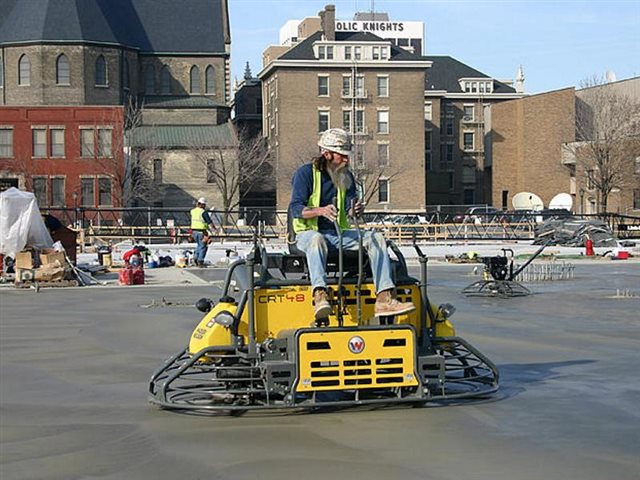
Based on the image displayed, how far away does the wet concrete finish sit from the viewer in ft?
24.5

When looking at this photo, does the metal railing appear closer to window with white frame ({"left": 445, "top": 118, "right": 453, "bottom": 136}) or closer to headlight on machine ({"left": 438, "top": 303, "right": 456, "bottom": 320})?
headlight on machine ({"left": 438, "top": 303, "right": 456, "bottom": 320})

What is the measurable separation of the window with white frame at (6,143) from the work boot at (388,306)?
236ft

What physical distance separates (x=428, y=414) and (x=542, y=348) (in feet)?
16.2

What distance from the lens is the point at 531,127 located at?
9431cm

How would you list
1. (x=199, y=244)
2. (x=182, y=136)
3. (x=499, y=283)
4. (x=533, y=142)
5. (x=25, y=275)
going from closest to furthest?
1. (x=499, y=283)
2. (x=25, y=275)
3. (x=199, y=244)
4. (x=182, y=136)
5. (x=533, y=142)

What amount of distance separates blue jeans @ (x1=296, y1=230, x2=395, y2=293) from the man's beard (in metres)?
0.47

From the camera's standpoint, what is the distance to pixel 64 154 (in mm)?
77062

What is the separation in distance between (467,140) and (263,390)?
103700 millimetres

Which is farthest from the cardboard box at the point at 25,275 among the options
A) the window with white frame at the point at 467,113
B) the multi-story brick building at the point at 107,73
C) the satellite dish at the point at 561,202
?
the window with white frame at the point at 467,113

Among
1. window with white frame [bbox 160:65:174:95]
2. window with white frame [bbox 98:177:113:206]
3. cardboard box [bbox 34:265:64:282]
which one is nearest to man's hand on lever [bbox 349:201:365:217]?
cardboard box [bbox 34:265:64:282]

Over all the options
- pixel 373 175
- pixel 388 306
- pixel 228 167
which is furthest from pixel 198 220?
pixel 373 175

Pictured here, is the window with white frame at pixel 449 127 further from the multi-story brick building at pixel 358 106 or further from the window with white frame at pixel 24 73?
the window with white frame at pixel 24 73

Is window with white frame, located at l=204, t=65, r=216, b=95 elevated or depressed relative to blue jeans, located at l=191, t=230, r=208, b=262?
elevated

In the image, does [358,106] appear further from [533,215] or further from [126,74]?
[533,215]
